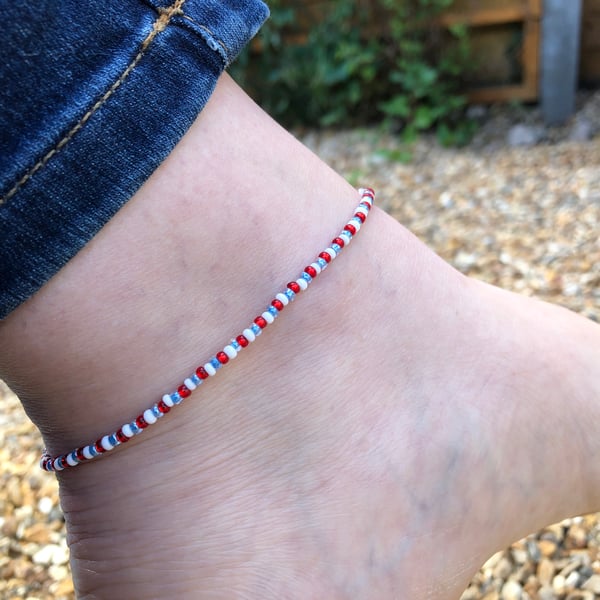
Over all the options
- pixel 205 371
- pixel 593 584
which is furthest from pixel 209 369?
pixel 593 584

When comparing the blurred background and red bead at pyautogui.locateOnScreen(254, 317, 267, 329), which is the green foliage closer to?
the blurred background

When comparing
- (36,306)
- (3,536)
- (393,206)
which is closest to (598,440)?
(36,306)

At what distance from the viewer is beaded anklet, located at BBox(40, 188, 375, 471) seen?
0.60 metres

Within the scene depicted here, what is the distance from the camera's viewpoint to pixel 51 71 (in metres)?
0.49

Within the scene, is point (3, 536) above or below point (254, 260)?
below

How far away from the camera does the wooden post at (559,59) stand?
2.43 meters

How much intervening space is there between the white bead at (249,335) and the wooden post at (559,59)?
2196 mm

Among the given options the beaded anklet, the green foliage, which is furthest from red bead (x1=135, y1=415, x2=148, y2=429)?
the green foliage

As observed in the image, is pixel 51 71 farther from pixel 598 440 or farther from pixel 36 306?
pixel 598 440

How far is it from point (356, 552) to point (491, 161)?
74.1 inches

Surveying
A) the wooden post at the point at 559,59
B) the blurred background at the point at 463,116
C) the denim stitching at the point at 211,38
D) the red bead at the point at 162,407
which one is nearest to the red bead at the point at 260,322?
the red bead at the point at 162,407

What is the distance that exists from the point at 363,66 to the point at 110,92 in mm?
2322

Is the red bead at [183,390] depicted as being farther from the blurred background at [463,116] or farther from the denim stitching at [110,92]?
the blurred background at [463,116]

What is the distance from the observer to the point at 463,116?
2.70 meters
